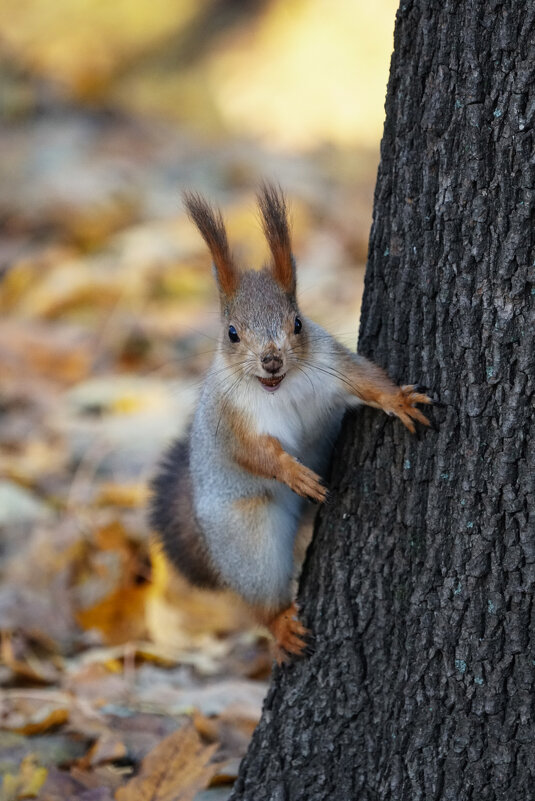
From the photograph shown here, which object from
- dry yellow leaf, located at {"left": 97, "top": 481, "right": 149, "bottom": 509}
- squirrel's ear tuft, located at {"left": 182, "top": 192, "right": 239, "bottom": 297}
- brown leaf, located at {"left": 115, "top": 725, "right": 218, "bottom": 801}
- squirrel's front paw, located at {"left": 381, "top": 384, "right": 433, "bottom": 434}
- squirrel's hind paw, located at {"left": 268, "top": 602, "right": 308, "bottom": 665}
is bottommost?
brown leaf, located at {"left": 115, "top": 725, "right": 218, "bottom": 801}

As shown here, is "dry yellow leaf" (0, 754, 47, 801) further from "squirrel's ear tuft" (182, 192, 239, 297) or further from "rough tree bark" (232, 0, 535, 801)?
"squirrel's ear tuft" (182, 192, 239, 297)

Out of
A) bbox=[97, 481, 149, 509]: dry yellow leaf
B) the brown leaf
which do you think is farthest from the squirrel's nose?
bbox=[97, 481, 149, 509]: dry yellow leaf

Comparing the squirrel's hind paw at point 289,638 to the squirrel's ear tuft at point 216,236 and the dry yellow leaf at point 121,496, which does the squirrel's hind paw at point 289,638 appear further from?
the dry yellow leaf at point 121,496

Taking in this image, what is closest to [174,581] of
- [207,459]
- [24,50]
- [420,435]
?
[207,459]

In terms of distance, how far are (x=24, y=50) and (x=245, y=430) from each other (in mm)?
6868

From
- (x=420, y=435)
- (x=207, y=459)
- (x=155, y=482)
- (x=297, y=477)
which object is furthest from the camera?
(x=155, y=482)

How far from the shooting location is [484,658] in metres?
1.47

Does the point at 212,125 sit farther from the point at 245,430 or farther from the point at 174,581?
the point at 245,430

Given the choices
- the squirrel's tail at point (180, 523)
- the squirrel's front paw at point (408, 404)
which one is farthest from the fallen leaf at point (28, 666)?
the squirrel's front paw at point (408, 404)

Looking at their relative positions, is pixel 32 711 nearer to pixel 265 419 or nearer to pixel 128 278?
pixel 265 419

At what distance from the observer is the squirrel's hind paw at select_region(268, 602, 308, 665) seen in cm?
172

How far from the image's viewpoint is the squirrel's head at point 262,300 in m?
1.74

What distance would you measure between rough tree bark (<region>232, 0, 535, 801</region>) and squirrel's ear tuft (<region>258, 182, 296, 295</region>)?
8.8 inches

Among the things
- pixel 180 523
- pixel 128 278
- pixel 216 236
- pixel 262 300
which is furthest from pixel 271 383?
pixel 128 278
